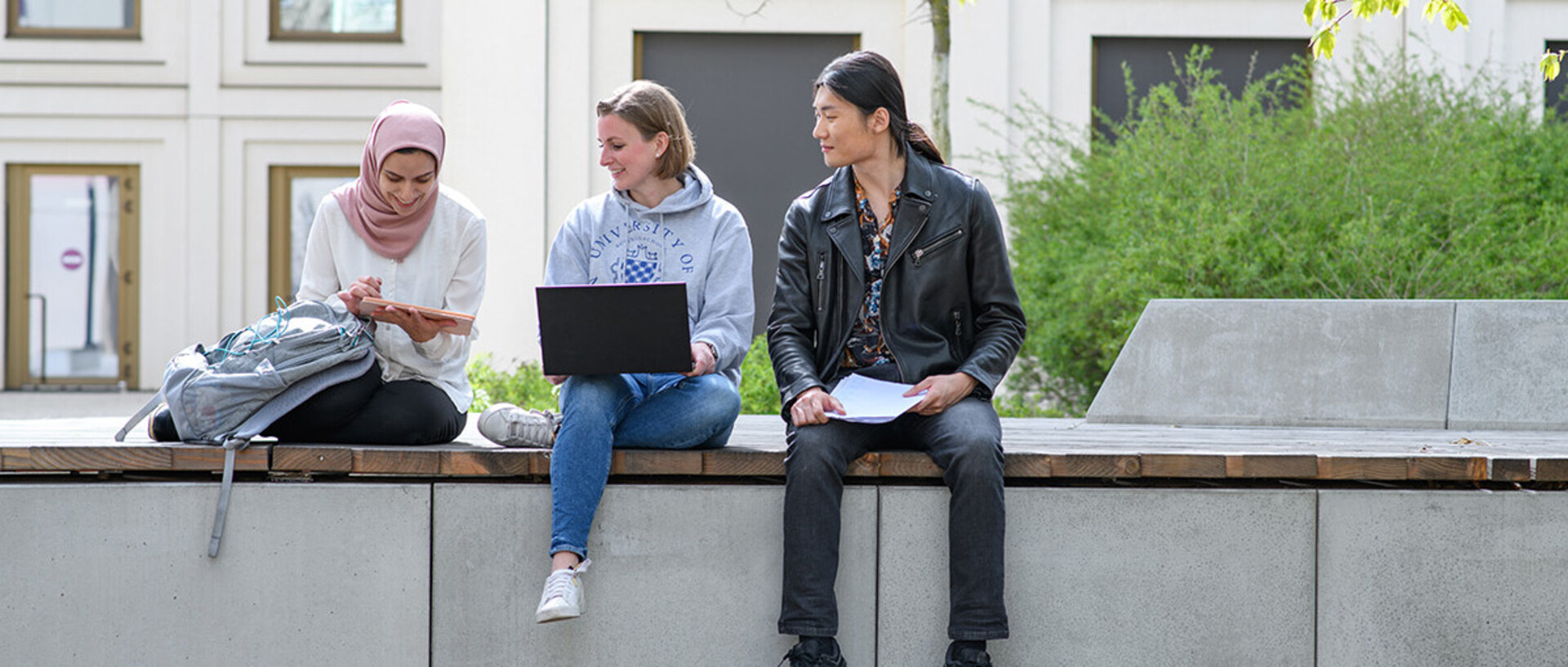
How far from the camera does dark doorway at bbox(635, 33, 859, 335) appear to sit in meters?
12.3

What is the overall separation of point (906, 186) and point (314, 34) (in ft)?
46.3

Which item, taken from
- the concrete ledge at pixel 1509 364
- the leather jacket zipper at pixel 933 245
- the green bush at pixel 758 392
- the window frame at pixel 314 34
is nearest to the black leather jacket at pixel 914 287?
the leather jacket zipper at pixel 933 245

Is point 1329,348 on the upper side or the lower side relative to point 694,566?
upper

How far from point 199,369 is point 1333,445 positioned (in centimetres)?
344

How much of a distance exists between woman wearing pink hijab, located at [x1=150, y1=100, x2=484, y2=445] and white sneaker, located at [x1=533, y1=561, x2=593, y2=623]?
2.37ft

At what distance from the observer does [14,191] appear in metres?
16.7

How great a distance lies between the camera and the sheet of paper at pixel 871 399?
3869 mm

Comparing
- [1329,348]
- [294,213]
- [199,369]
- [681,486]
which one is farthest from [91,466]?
[294,213]

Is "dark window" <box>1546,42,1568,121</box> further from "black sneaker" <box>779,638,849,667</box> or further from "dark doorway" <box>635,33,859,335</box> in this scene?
"black sneaker" <box>779,638,849,667</box>

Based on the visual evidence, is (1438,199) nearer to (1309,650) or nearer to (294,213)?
(1309,650)

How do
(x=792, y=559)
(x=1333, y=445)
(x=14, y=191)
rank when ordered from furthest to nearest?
(x=14, y=191)
(x=1333, y=445)
(x=792, y=559)

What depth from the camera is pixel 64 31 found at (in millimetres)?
16625

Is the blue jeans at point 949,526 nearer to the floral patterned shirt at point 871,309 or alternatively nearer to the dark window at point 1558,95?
the floral patterned shirt at point 871,309

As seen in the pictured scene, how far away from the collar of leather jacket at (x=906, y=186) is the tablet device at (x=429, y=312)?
1.08 metres
